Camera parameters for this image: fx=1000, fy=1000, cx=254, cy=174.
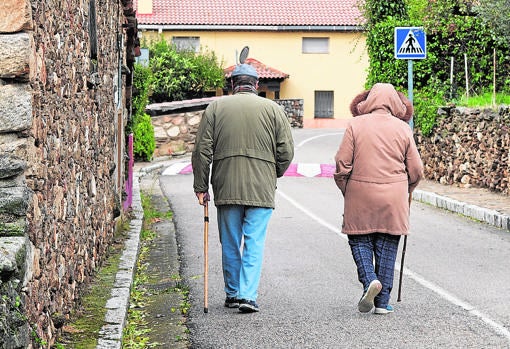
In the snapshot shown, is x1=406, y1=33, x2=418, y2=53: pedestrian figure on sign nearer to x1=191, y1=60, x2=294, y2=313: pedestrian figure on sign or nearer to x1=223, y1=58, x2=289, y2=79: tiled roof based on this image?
x1=191, y1=60, x2=294, y2=313: pedestrian figure on sign

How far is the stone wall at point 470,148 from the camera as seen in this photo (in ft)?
56.1

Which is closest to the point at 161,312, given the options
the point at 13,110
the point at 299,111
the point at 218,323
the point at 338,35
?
the point at 218,323

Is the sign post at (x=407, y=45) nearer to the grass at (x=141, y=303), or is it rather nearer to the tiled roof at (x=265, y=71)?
the grass at (x=141, y=303)

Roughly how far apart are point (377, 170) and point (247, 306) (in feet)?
4.95

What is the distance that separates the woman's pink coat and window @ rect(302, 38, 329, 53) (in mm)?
45125

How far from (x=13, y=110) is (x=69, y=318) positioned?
2.19m

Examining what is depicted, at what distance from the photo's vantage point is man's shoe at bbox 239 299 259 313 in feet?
25.7

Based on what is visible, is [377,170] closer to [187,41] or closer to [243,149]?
[243,149]

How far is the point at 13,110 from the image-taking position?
479 centimetres

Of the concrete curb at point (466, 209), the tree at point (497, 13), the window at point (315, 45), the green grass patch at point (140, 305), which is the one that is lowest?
the concrete curb at point (466, 209)

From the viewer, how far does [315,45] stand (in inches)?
2090

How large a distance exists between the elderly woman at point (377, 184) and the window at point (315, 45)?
45.1 m

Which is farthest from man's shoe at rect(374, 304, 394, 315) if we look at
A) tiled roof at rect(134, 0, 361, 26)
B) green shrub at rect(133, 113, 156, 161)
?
tiled roof at rect(134, 0, 361, 26)

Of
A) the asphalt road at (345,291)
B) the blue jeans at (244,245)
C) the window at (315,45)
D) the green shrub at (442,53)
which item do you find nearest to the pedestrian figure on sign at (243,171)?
the blue jeans at (244,245)
